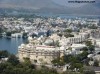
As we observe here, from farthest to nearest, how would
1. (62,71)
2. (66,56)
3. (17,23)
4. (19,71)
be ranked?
(17,23) < (66,56) < (62,71) < (19,71)

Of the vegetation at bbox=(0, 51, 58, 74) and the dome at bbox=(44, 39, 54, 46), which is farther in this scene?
the dome at bbox=(44, 39, 54, 46)

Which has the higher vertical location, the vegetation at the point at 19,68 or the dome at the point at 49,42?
the dome at the point at 49,42

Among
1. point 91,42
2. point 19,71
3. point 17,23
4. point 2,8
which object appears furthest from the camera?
point 2,8

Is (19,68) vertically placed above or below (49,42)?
below

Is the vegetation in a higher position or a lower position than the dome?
lower

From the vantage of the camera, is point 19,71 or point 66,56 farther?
point 66,56

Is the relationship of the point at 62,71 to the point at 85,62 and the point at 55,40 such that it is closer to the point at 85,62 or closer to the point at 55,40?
the point at 85,62

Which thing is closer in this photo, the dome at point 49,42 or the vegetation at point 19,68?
the vegetation at point 19,68

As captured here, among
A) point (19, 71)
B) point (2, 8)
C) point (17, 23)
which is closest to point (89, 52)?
point (19, 71)

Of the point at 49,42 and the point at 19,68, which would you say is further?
the point at 49,42

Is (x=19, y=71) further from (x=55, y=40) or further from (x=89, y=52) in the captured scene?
(x=55, y=40)
